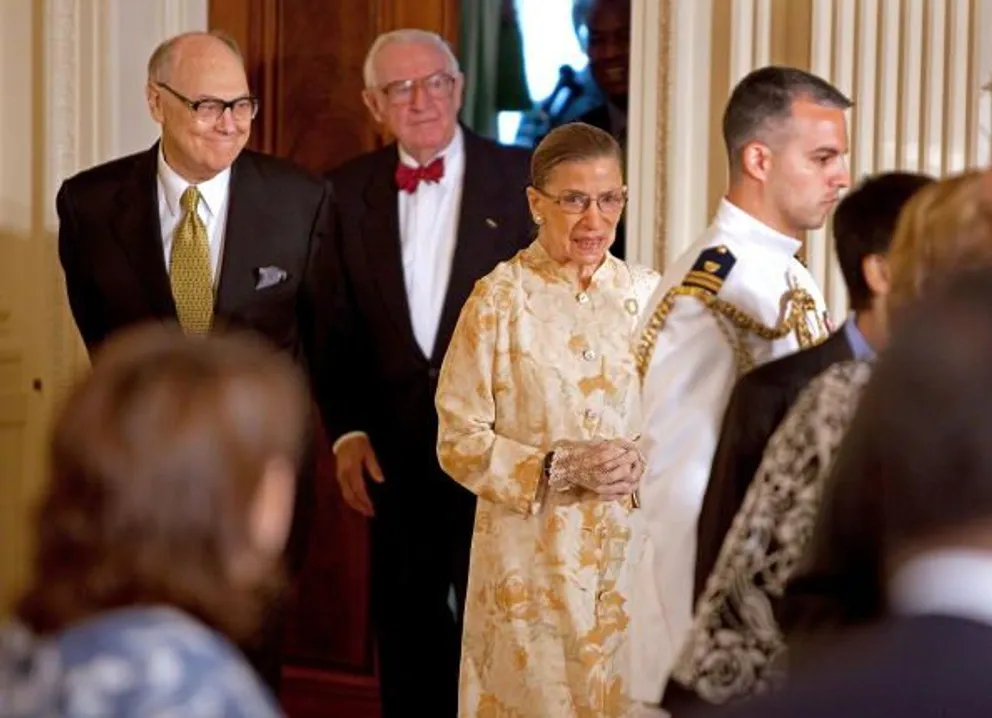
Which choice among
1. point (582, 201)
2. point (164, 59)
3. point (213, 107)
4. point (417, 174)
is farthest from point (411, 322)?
point (582, 201)

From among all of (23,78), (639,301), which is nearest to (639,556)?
(639,301)

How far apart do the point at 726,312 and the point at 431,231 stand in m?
1.41

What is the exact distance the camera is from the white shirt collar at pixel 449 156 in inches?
187

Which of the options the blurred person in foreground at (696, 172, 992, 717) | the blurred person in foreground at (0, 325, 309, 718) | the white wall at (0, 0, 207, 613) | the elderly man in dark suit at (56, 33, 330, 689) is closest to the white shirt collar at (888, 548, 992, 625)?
the blurred person in foreground at (696, 172, 992, 717)

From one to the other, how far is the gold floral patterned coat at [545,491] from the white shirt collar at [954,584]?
2.41 metres

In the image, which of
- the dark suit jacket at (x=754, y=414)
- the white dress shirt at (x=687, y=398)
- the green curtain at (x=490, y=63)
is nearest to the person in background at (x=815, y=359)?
the dark suit jacket at (x=754, y=414)

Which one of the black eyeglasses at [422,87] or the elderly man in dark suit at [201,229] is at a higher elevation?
the black eyeglasses at [422,87]

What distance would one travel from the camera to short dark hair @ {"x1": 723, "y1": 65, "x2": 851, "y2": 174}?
364cm

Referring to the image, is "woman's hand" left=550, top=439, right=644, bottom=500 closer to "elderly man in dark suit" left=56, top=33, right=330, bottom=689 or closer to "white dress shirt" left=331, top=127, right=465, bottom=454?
"elderly man in dark suit" left=56, top=33, right=330, bottom=689

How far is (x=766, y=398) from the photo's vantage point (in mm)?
2867

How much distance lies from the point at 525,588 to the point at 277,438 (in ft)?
7.45

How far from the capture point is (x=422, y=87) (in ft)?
15.5

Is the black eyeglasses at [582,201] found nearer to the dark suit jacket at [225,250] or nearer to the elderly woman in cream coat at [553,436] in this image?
the elderly woman in cream coat at [553,436]

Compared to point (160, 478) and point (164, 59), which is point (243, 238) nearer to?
point (164, 59)
